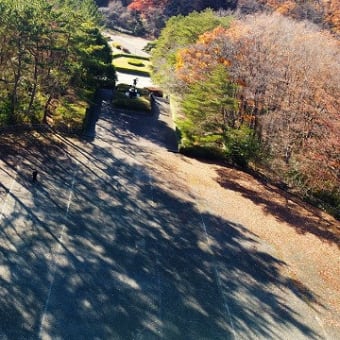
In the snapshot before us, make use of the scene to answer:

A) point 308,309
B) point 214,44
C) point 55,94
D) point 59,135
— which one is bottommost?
point 308,309

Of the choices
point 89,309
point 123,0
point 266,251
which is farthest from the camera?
point 123,0

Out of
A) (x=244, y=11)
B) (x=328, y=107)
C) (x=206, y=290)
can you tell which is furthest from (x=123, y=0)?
(x=206, y=290)

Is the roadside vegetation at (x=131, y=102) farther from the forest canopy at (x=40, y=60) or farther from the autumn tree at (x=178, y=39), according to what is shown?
the forest canopy at (x=40, y=60)

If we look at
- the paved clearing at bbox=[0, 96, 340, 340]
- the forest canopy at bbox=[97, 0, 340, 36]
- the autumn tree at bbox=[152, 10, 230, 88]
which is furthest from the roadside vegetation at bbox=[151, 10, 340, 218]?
the forest canopy at bbox=[97, 0, 340, 36]

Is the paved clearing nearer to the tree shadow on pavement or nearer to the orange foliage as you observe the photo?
the tree shadow on pavement

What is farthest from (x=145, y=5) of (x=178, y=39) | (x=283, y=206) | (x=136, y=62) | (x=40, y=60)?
(x=283, y=206)

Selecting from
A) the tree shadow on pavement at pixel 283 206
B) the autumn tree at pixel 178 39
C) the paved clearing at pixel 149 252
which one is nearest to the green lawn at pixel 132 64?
the autumn tree at pixel 178 39

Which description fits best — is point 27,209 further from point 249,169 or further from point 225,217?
point 249,169

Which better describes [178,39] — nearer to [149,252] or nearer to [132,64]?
[132,64]
